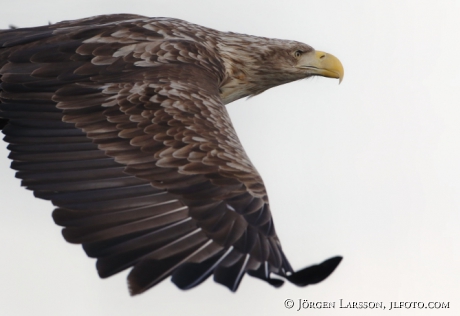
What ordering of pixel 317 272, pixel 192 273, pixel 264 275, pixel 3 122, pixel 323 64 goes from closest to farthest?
pixel 317 272
pixel 192 273
pixel 264 275
pixel 3 122
pixel 323 64

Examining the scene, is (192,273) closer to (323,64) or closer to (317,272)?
(317,272)

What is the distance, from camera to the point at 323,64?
10703 mm

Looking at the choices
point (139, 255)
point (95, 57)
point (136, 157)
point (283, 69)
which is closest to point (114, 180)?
point (136, 157)

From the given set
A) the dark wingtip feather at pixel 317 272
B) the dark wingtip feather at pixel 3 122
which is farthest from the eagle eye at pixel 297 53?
the dark wingtip feather at pixel 317 272

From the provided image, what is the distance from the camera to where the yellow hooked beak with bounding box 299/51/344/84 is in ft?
35.0

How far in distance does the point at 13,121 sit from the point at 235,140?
69.4 inches

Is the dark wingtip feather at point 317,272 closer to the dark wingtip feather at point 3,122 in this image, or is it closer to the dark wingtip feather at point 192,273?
the dark wingtip feather at point 192,273

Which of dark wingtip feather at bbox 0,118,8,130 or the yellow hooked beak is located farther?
the yellow hooked beak

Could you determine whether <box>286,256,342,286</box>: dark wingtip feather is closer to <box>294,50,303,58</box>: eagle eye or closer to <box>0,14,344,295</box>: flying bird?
<box>0,14,344,295</box>: flying bird

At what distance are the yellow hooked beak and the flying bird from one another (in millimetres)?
1138

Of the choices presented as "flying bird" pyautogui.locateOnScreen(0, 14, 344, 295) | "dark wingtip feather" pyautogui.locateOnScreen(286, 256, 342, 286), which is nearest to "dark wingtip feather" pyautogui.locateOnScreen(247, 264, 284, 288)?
"flying bird" pyautogui.locateOnScreen(0, 14, 344, 295)

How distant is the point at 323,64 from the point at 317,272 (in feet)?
13.4

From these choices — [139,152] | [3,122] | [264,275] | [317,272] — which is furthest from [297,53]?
[317,272]

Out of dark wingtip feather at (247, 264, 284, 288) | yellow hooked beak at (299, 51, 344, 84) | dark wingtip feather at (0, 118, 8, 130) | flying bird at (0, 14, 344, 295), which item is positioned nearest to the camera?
dark wingtip feather at (247, 264, 284, 288)
